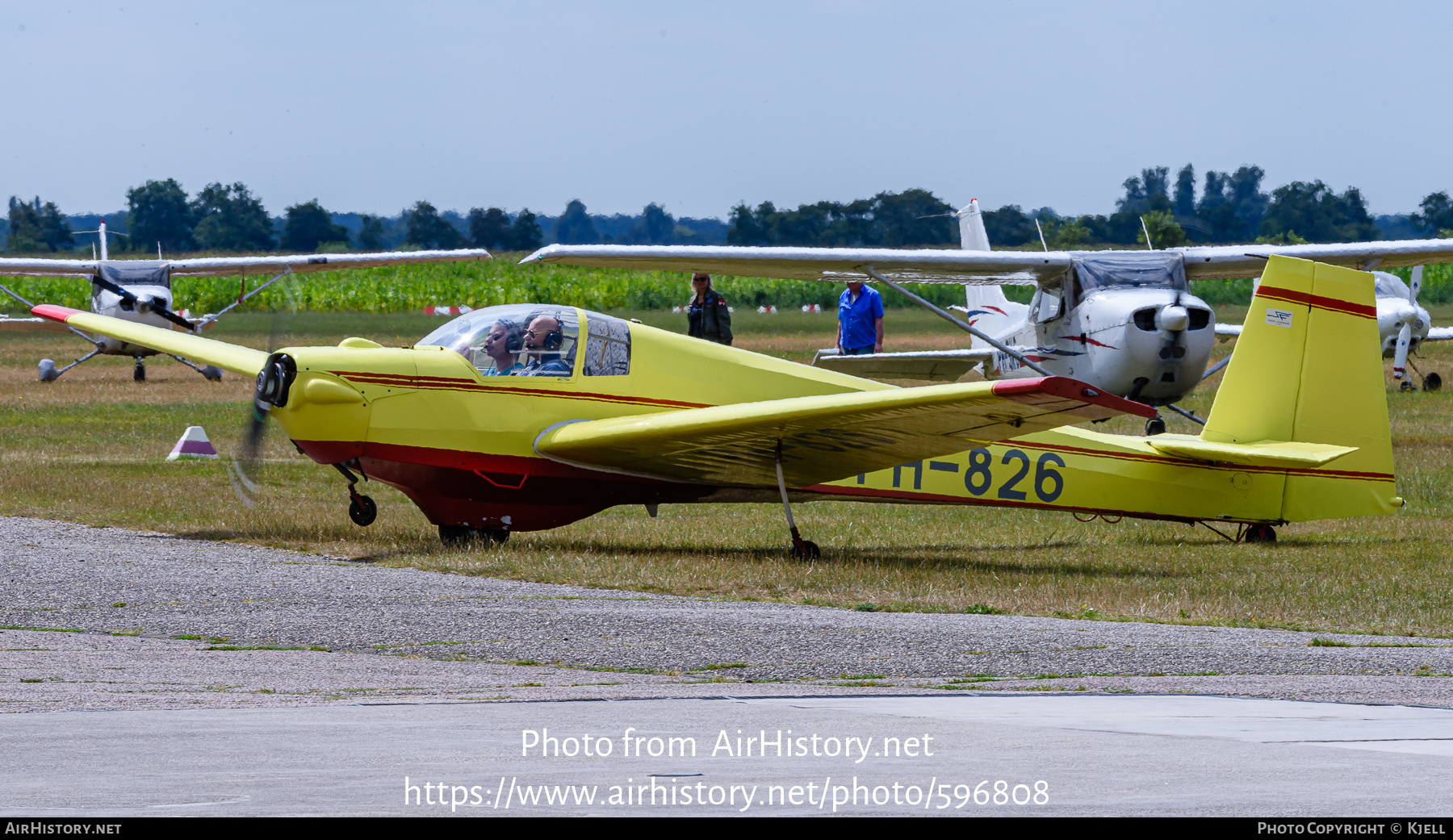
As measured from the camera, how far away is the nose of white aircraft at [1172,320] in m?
17.6

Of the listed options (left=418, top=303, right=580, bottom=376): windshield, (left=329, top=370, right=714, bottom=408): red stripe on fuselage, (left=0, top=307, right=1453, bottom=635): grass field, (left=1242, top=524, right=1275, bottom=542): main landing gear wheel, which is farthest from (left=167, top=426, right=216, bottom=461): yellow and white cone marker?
(left=1242, top=524, right=1275, bottom=542): main landing gear wheel

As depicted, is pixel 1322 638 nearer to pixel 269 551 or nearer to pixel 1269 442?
pixel 1269 442

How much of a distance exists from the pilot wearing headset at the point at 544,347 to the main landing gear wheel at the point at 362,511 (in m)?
1.71

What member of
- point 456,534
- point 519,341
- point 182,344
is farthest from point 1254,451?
point 182,344

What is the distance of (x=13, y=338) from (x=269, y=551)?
41.2m

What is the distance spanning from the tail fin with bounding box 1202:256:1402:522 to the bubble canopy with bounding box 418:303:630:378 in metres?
4.49

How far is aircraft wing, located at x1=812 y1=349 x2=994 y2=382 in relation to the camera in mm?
21031

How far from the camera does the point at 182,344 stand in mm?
14336

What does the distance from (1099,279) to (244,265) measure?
19.7 meters

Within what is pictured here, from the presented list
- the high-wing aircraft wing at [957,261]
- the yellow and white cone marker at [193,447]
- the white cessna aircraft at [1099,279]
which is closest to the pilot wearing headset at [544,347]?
the high-wing aircraft wing at [957,261]

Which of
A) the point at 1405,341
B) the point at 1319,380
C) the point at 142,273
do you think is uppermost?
the point at 1319,380

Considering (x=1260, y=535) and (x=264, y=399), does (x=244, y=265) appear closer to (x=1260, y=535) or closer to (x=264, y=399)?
(x=264, y=399)

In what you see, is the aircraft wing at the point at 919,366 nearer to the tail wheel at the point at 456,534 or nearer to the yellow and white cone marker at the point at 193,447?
the yellow and white cone marker at the point at 193,447

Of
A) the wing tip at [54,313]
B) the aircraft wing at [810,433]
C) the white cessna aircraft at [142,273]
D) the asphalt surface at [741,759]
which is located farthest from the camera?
the white cessna aircraft at [142,273]
